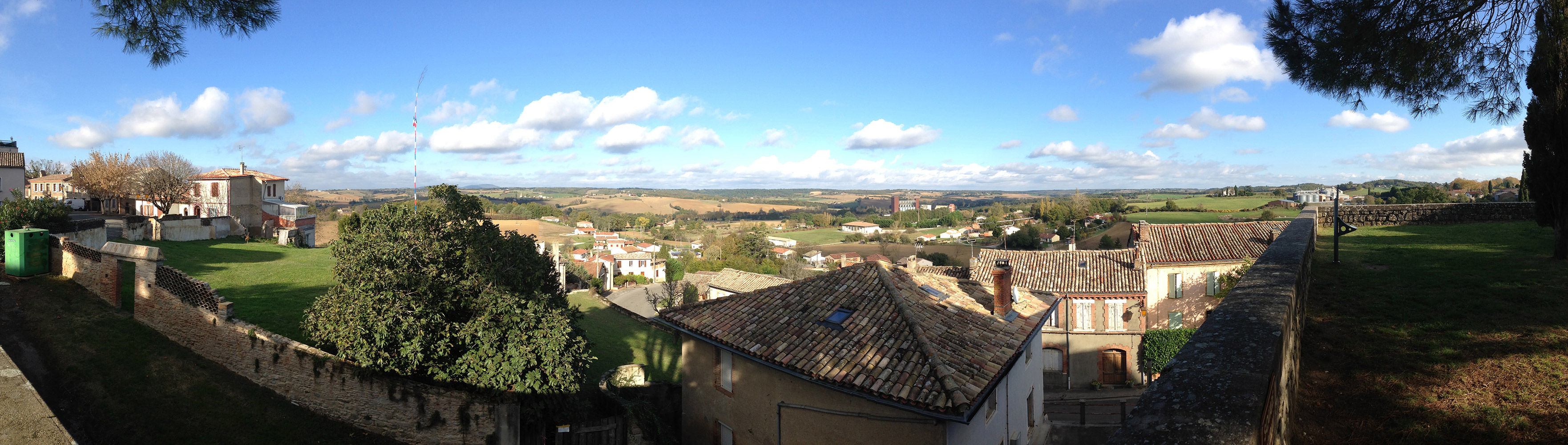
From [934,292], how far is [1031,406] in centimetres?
389

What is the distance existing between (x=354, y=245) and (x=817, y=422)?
931 cm

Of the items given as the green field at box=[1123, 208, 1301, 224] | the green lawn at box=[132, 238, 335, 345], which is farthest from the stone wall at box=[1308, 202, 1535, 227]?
the green lawn at box=[132, 238, 335, 345]

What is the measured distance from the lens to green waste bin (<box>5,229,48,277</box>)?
46.0 feet

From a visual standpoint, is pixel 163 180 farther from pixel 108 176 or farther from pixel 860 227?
pixel 860 227

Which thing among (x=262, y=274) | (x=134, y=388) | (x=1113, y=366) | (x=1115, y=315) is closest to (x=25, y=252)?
(x=262, y=274)

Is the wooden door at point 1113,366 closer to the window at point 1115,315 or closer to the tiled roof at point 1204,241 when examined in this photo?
the window at point 1115,315

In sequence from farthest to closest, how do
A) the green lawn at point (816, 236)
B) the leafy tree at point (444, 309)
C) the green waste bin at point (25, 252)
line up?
1. the green lawn at point (816, 236)
2. the green waste bin at point (25, 252)
3. the leafy tree at point (444, 309)

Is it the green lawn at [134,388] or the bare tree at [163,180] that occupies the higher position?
the bare tree at [163,180]

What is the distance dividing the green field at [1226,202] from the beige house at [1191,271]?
119 ft

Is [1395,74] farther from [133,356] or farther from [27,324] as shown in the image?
[27,324]

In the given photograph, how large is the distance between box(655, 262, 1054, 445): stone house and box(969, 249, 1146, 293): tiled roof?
1178 centimetres

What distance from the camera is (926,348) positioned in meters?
10.3

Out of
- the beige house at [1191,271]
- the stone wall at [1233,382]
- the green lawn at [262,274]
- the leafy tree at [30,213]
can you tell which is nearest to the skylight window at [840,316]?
the stone wall at [1233,382]

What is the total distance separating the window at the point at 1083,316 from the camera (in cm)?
2577
